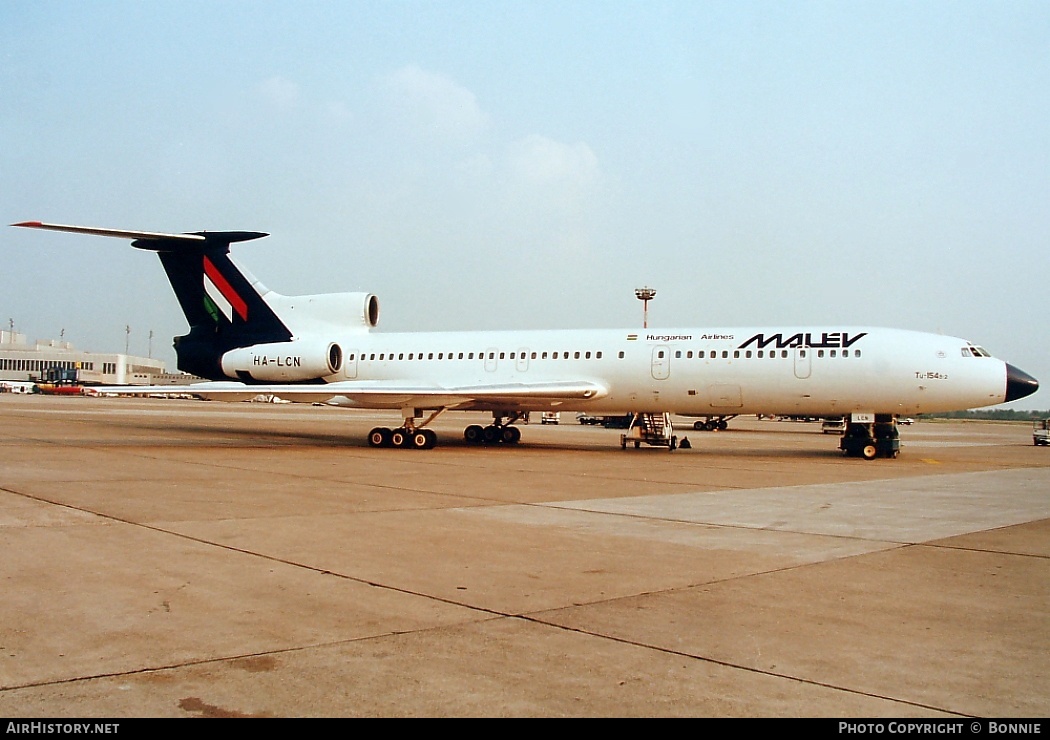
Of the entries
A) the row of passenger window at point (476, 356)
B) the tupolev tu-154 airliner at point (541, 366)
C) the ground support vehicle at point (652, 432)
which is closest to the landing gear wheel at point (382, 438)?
the tupolev tu-154 airliner at point (541, 366)

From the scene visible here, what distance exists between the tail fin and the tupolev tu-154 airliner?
0.04 metres

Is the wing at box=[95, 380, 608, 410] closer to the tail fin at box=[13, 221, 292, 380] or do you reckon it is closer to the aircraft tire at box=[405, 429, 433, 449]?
the aircraft tire at box=[405, 429, 433, 449]

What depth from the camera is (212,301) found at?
25.4 m

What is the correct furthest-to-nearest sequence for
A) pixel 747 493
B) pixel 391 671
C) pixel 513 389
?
pixel 513 389 < pixel 747 493 < pixel 391 671

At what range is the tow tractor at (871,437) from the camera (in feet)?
71.5

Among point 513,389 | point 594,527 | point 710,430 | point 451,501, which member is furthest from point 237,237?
point 710,430

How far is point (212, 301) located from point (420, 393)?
7.91 m

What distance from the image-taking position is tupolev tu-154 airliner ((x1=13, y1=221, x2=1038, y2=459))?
67.9 ft

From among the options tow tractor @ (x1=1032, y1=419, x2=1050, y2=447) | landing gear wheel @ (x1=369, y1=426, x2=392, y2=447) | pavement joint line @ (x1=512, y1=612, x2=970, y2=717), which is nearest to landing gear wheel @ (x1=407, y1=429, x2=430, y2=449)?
landing gear wheel @ (x1=369, y1=426, x2=392, y2=447)

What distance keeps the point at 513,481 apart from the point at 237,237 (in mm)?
13915

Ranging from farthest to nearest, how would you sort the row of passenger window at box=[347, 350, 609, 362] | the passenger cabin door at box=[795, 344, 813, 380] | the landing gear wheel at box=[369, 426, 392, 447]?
the row of passenger window at box=[347, 350, 609, 362]
the landing gear wheel at box=[369, 426, 392, 447]
the passenger cabin door at box=[795, 344, 813, 380]

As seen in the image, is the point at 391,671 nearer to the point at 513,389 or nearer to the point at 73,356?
the point at 513,389

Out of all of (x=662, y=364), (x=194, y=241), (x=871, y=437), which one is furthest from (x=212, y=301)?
(x=871, y=437)
